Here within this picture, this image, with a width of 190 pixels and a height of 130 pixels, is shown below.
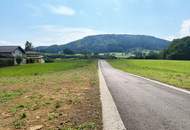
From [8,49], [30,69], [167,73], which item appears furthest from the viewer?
[8,49]

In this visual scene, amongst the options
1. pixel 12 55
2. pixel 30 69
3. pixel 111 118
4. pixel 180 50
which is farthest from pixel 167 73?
pixel 180 50

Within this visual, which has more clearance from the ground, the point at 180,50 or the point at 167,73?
the point at 180,50

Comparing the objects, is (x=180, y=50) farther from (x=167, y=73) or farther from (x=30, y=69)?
(x=167, y=73)

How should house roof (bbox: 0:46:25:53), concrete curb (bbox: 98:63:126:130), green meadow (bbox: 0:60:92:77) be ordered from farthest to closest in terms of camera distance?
house roof (bbox: 0:46:25:53)
green meadow (bbox: 0:60:92:77)
concrete curb (bbox: 98:63:126:130)

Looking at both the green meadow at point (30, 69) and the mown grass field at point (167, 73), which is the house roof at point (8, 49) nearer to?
the green meadow at point (30, 69)

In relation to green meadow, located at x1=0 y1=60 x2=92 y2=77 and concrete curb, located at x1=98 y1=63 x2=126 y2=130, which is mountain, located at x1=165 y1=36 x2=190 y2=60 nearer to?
green meadow, located at x1=0 y1=60 x2=92 y2=77

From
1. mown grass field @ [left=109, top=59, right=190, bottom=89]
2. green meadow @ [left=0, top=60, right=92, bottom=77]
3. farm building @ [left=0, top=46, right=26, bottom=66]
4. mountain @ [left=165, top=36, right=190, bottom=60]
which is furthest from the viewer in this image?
mountain @ [left=165, top=36, right=190, bottom=60]

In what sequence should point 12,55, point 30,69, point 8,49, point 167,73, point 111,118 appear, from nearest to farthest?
point 111,118
point 167,73
point 30,69
point 12,55
point 8,49

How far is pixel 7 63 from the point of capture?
79875 millimetres

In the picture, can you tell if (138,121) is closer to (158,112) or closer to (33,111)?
(158,112)

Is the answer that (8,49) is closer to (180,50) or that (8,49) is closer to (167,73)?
(167,73)

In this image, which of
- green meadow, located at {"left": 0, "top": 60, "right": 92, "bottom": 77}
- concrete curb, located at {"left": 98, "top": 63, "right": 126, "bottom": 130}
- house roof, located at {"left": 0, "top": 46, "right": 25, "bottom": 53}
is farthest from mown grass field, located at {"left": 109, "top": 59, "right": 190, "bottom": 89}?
house roof, located at {"left": 0, "top": 46, "right": 25, "bottom": 53}

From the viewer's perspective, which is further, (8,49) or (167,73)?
(8,49)

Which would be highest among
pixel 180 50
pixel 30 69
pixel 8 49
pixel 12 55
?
pixel 8 49
